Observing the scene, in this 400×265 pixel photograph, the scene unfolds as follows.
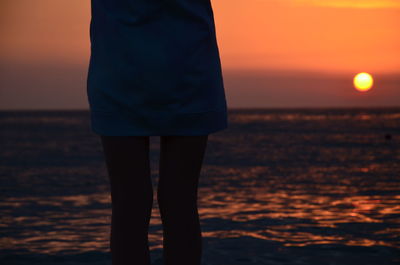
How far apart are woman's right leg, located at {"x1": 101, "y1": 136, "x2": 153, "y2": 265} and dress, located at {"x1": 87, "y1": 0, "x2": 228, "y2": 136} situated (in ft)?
0.17

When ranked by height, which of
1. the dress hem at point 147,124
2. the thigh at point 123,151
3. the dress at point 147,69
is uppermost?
the dress at point 147,69

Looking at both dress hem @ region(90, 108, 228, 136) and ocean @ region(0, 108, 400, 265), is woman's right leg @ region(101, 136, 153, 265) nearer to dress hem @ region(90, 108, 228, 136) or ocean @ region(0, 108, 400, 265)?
dress hem @ region(90, 108, 228, 136)

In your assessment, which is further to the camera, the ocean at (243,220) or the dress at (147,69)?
the ocean at (243,220)

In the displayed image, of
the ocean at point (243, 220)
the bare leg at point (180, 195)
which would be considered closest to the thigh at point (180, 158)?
the bare leg at point (180, 195)

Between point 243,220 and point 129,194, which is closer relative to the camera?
A: point 129,194

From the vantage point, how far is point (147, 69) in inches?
72.4

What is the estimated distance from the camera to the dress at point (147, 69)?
72.4 inches

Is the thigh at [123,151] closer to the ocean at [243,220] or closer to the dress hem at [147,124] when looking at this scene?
the dress hem at [147,124]

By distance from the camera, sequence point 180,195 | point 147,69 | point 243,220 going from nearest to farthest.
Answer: point 147,69 < point 180,195 < point 243,220

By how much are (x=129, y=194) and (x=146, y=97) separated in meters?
0.33

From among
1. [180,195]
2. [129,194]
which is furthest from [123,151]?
[180,195]

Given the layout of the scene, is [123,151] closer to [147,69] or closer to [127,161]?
[127,161]

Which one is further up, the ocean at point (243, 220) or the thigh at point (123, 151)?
the thigh at point (123, 151)

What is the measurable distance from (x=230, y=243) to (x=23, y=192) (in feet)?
22.4
